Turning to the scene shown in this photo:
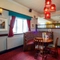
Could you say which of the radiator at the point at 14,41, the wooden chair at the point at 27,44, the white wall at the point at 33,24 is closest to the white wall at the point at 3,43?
the radiator at the point at 14,41

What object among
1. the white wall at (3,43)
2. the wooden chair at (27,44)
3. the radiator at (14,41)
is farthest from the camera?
the wooden chair at (27,44)

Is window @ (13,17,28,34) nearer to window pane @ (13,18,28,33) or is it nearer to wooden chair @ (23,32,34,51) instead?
window pane @ (13,18,28,33)

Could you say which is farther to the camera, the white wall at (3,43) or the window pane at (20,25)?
the window pane at (20,25)

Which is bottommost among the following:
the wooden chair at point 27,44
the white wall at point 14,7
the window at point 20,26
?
the wooden chair at point 27,44

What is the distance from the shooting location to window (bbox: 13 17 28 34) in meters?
5.15

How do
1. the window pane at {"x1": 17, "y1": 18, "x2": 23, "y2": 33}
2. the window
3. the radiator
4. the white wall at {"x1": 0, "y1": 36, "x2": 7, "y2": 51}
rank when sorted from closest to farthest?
the white wall at {"x1": 0, "y1": 36, "x2": 7, "y2": 51}, the radiator, the window, the window pane at {"x1": 17, "y1": 18, "x2": 23, "y2": 33}

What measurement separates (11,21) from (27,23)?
1579 millimetres

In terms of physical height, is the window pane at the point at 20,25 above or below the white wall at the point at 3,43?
above

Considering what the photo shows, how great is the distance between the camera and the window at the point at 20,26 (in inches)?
203

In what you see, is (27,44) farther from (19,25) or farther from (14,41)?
(19,25)

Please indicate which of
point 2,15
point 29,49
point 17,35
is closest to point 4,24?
point 2,15

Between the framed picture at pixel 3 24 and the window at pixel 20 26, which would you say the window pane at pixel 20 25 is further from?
the framed picture at pixel 3 24

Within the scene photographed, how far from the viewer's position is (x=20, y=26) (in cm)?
551

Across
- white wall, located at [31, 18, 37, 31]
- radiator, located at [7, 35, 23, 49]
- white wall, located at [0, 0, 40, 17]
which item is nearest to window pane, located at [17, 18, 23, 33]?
radiator, located at [7, 35, 23, 49]
